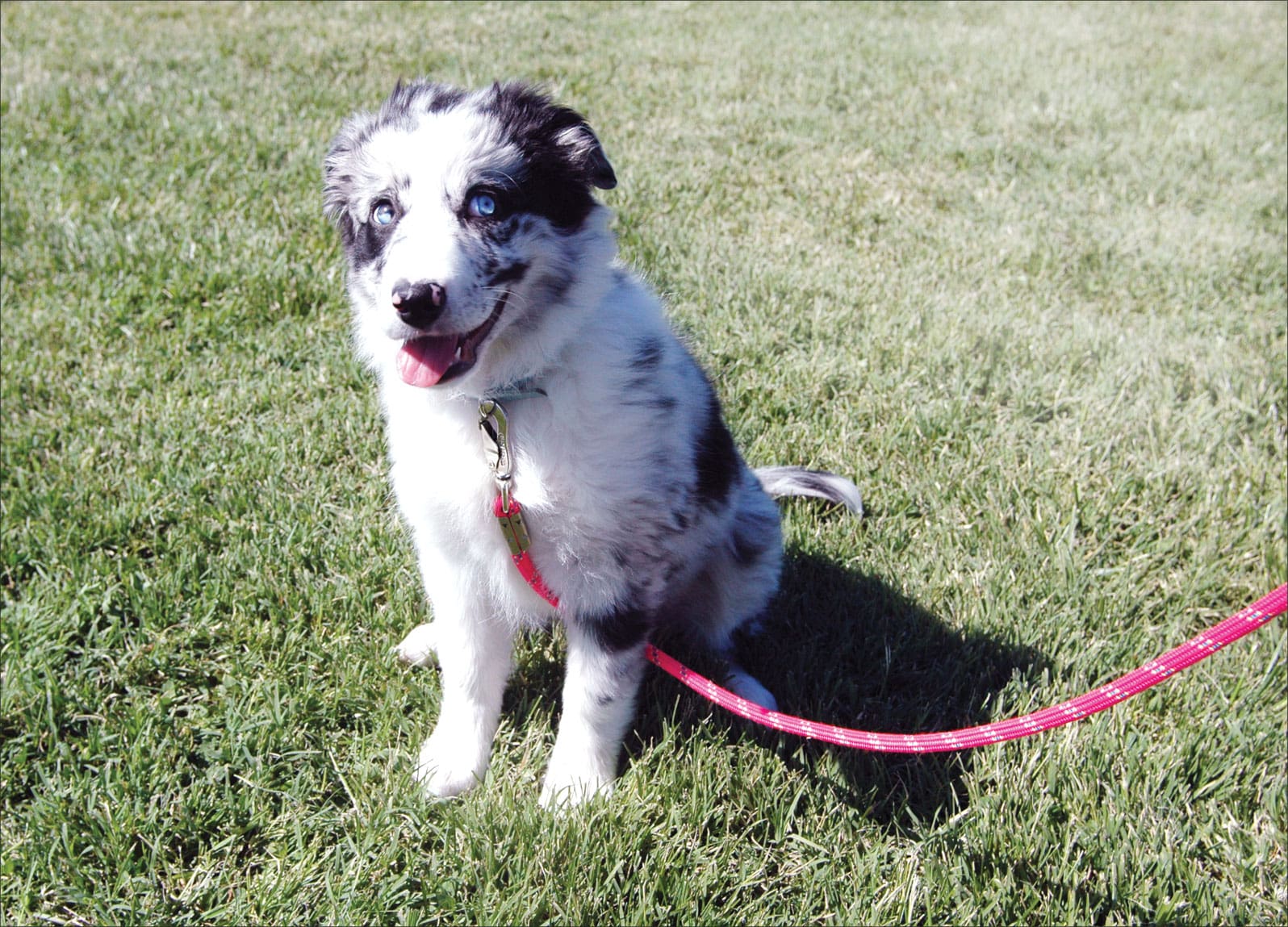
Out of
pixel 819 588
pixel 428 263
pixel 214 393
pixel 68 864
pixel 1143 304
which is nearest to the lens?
pixel 428 263

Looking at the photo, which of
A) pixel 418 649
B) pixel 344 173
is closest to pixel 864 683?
pixel 418 649

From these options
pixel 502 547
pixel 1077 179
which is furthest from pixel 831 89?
pixel 502 547

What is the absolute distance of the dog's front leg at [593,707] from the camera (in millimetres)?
2152

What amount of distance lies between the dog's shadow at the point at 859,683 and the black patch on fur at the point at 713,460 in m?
0.57

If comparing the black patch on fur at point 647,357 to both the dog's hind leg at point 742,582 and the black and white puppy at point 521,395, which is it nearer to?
the black and white puppy at point 521,395

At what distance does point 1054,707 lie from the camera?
6.55ft

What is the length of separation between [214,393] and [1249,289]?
16.5 ft

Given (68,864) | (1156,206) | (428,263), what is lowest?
(68,864)

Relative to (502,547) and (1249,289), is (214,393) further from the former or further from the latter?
(1249,289)

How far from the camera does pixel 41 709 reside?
95.5 inches

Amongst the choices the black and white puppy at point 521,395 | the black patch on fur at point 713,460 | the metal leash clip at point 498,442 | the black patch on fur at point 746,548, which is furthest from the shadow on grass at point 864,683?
the metal leash clip at point 498,442

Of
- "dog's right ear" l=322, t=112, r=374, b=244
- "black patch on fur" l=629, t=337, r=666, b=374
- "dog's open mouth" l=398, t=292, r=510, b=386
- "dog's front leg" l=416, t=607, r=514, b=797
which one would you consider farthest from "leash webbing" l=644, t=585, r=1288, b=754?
"dog's right ear" l=322, t=112, r=374, b=244

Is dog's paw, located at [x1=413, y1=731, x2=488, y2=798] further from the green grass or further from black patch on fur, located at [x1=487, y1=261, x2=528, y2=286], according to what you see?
black patch on fur, located at [x1=487, y1=261, x2=528, y2=286]

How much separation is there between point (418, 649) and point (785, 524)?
1.24 metres
